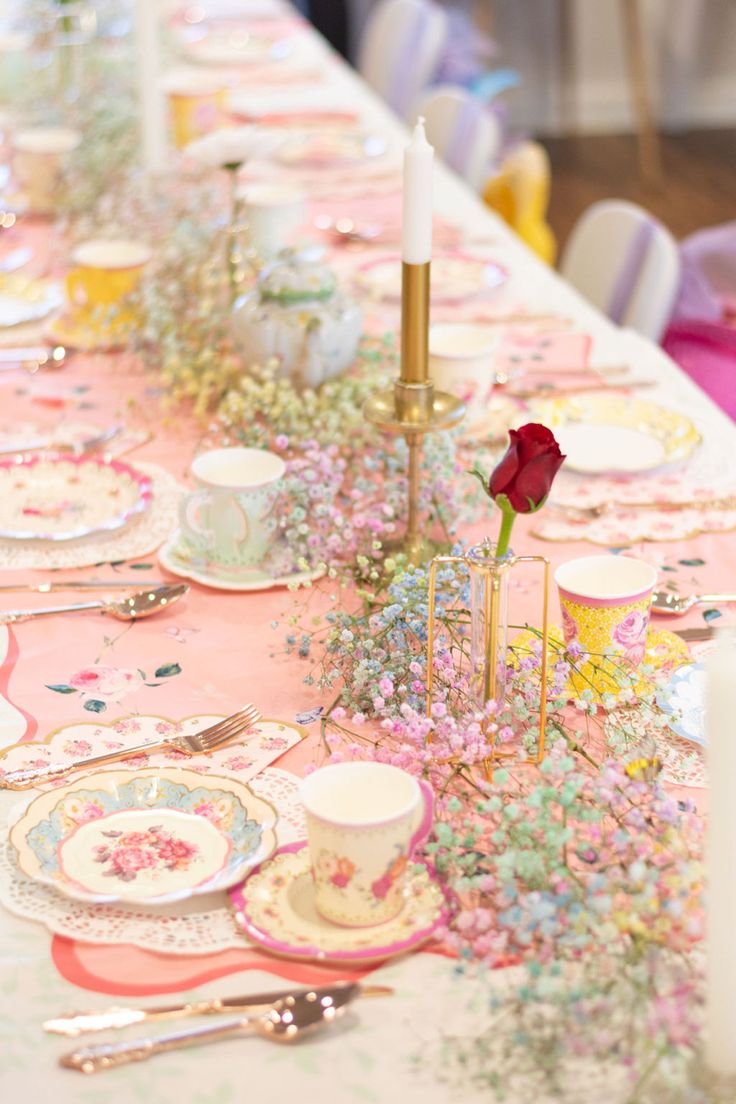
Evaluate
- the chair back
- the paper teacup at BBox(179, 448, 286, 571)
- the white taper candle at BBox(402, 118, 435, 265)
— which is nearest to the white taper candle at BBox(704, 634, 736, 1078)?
the white taper candle at BBox(402, 118, 435, 265)

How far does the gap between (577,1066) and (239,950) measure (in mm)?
249

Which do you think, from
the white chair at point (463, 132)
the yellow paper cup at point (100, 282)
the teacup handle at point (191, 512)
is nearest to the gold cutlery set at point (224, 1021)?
the teacup handle at point (191, 512)

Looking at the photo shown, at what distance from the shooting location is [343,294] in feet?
6.02

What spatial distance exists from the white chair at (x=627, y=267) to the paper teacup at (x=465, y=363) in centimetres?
66

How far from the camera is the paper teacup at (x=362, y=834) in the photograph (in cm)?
97

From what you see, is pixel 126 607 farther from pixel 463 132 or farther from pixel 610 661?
pixel 463 132

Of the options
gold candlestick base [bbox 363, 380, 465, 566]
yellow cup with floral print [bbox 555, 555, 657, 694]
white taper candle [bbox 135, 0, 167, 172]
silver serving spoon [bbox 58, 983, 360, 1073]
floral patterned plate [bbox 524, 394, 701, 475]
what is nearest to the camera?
silver serving spoon [bbox 58, 983, 360, 1073]

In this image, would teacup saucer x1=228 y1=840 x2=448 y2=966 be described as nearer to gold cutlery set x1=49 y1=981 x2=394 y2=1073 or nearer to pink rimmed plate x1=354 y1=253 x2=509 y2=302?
gold cutlery set x1=49 y1=981 x2=394 y2=1073

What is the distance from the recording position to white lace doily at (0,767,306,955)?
102cm

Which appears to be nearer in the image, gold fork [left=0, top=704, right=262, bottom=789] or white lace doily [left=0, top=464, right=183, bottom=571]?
gold fork [left=0, top=704, right=262, bottom=789]

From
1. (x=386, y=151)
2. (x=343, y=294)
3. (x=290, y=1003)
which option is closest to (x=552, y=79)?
(x=386, y=151)

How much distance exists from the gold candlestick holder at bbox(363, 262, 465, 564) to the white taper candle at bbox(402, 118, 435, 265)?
0.05 feet

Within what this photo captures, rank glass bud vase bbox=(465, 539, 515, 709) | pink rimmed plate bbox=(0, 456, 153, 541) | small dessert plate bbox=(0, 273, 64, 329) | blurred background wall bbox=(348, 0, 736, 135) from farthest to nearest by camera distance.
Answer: blurred background wall bbox=(348, 0, 736, 135) → small dessert plate bbox=(0, 273, 64, 329) → pink rimmed plate bbox=(0, 456, 153, 541) → glass bud vase bbox=(465, 539, 515, 709)

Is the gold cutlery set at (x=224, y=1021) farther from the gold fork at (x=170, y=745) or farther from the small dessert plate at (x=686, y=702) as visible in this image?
the small dessert plate at (x=686, y=702)
